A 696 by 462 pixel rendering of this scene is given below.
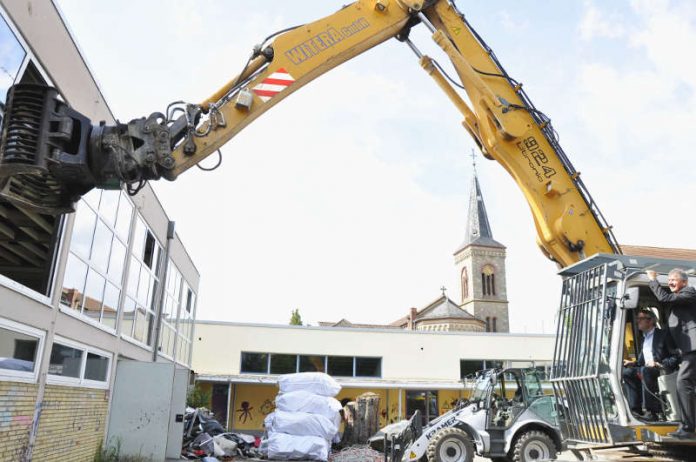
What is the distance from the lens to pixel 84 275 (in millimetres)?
9242

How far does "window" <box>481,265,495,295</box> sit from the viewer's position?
203ft

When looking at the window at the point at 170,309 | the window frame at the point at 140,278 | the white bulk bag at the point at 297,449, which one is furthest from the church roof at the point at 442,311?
the window frame at the point at 140,278

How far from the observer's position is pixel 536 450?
11719 mm

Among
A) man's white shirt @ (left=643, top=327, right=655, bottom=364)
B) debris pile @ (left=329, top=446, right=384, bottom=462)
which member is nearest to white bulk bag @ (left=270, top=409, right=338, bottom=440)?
debris pile @ (left=329, top=446, right=384, bottom=462)

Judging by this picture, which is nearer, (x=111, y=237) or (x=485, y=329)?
(x=111, y=237)

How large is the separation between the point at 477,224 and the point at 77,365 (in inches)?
2354

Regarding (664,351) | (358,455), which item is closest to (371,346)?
(358,455)

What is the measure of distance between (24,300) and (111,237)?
343 centimetres

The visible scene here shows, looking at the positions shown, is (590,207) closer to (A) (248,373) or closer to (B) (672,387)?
(B) (672,387)

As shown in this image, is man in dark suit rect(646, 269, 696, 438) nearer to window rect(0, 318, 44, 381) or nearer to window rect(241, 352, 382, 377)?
window rect(0, 318, 44, 381)

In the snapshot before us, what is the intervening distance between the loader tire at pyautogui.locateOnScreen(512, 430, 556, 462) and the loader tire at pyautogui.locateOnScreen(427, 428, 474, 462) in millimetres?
919

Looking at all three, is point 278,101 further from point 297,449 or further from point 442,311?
point 442,311

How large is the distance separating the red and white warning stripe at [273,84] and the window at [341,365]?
75.2ft

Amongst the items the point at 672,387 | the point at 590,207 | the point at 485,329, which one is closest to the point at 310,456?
the point at 590,207
